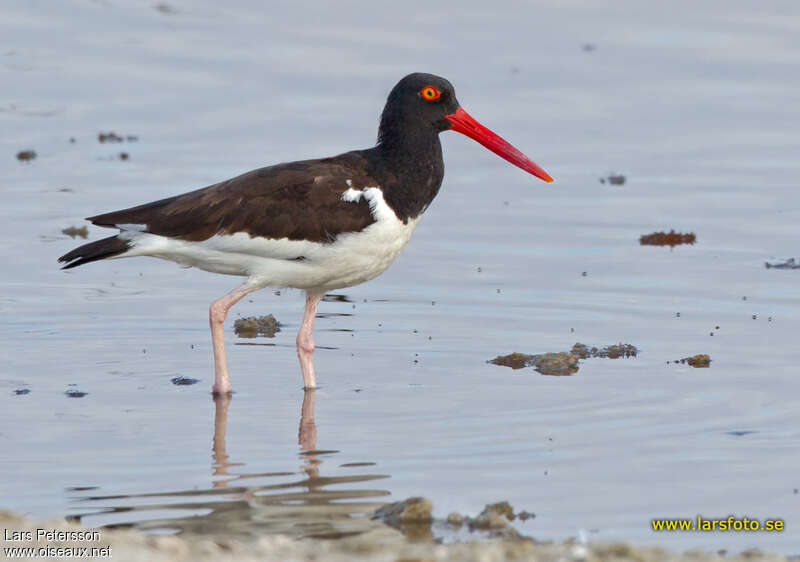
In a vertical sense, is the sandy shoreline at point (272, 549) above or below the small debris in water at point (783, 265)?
below

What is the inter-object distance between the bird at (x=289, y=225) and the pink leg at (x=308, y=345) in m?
0.01

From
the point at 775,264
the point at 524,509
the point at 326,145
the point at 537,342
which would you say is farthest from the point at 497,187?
the point at 524,509

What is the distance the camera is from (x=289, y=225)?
9.45 meters

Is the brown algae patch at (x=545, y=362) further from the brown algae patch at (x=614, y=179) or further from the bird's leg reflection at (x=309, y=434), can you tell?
the brown algae patch at (x=614, y=179)

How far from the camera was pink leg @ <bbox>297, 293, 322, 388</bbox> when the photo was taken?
9789mm

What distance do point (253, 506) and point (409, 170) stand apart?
122 inches

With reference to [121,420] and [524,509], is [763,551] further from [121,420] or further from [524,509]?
[121,420]

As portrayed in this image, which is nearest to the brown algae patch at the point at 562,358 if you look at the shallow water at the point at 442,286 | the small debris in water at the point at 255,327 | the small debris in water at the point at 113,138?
the shallow water at the point at 442,286

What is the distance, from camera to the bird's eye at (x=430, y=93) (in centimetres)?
1008

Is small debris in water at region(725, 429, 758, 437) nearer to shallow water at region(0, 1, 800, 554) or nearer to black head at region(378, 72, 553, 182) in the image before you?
shallow water at region(0, 1, 800, 554)

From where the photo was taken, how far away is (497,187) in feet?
50.3

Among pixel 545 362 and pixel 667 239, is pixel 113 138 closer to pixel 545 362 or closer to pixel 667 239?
pixel 667 239

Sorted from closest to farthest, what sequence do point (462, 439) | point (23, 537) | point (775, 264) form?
point (23, 537) < point (462, 439) < point (775, 264)

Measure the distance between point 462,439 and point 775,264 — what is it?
512 centimetres
